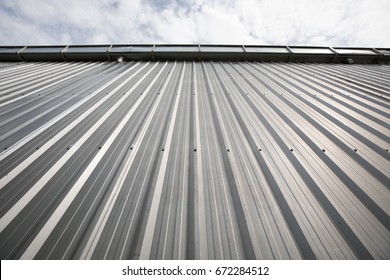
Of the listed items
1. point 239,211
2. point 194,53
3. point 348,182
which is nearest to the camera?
point 239,211

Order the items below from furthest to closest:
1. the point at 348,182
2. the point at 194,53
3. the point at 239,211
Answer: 1. the point at 194,53
2. the point at 348,182
3. the point at 239,211

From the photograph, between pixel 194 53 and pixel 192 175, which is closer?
pixel 192 175

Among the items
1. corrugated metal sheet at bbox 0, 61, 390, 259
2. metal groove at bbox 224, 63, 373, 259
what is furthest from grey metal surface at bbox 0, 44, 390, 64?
metal groove at bbox 224, 63, 373, 259

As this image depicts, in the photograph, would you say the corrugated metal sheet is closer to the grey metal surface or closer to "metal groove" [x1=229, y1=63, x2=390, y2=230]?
"metal groove" [x1=229, y1=63, x2=390, y2=230]

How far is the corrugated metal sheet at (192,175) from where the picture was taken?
1.55 meters

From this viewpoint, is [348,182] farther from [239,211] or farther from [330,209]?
[239,211]

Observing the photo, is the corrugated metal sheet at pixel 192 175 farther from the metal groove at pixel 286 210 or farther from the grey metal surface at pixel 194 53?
the grey metal surface at pixel 194 53

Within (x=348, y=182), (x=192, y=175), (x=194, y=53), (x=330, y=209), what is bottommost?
(x=330, y=209)

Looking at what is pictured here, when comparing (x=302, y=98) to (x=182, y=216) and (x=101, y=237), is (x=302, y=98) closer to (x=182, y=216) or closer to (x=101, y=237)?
(x=182, y=216)

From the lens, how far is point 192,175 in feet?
7.09

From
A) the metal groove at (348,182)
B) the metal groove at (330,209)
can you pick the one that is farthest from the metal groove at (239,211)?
the metal groove at (348,182)

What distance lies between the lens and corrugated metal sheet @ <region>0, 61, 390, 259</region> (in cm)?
155

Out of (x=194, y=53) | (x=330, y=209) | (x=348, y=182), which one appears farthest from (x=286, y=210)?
(x=194, y=53)

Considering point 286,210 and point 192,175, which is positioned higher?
point 192,175
